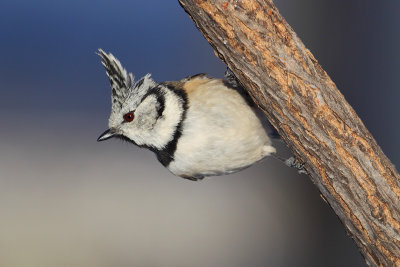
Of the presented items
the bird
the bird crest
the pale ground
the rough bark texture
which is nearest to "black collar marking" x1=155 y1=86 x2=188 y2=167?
the bird

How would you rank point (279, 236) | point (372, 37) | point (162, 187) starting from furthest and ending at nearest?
point (162, 187) < point (279, 236) < point (372, 37)

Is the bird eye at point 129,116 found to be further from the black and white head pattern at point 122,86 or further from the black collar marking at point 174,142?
the black collar marking at point 174,142

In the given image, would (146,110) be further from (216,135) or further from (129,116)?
(216,135)

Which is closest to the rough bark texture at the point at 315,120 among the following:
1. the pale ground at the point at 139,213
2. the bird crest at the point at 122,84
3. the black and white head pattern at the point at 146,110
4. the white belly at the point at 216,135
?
the white belly at the point at 216,135

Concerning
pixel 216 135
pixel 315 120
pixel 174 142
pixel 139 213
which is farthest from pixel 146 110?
pixel 139 213

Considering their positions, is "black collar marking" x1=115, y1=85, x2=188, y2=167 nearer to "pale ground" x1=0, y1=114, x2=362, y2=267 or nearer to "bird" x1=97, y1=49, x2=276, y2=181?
"bird" x1=97, y1=49, x2=276, y2=181

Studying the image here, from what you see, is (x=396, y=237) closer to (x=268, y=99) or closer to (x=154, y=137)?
(x=268, y=99)

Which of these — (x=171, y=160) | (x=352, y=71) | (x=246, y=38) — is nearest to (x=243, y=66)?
(x=246, y=38)
